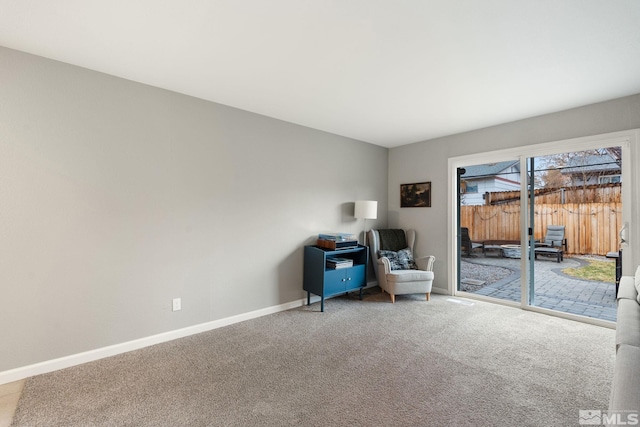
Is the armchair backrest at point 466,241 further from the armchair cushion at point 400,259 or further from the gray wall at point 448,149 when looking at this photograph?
the armchair cushion at point 400,259

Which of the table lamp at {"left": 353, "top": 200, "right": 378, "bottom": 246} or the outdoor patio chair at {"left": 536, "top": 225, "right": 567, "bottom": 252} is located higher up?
the table lamp at {"left": 353, "top": 200, "right": 378, "bottom": 246}

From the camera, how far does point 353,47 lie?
2186 millimetres

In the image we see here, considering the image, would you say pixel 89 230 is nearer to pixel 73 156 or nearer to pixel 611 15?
pixel 73 156

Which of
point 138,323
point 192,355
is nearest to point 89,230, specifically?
point 138,323

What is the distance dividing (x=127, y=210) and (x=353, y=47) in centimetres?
235

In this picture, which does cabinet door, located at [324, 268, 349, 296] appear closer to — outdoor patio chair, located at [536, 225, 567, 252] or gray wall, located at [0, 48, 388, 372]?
gray wall, located at [0, 48, 388, 372]

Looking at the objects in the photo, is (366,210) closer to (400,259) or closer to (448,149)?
(400,259)

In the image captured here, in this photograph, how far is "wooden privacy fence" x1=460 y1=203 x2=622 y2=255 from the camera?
11.0ft

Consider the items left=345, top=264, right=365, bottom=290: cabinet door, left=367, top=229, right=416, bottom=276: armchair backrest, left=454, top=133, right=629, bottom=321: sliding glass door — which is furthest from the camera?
left=367, top=229, right=416, bottom=276: armchair backrest

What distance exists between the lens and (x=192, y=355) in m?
2.58

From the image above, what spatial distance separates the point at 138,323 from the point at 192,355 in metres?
0.61

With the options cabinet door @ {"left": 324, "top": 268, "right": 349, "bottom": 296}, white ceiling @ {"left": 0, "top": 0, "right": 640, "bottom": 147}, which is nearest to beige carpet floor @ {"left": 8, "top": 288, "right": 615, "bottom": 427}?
cabinet door @ {"left": 324, "top": 268, "right": 349, "bottom": 296}

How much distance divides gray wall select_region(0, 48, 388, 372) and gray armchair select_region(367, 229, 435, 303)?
4.15ft

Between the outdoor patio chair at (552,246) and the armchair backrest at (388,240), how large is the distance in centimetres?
165
